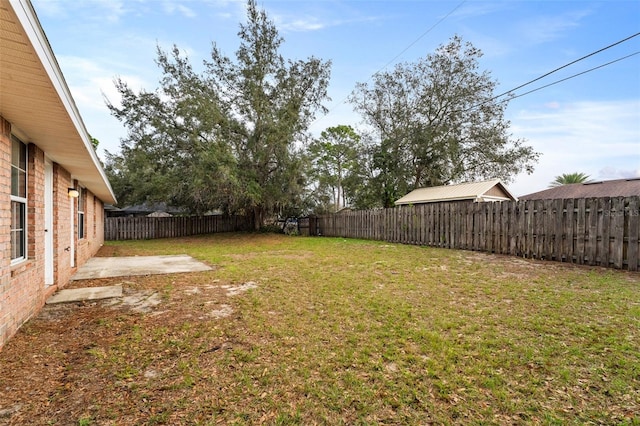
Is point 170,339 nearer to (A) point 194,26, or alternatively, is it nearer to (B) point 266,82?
(A) point 194,26

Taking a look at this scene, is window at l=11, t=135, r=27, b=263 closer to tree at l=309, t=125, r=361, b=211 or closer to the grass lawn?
the grass lawn

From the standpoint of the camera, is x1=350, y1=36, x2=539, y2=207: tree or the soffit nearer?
the soffit

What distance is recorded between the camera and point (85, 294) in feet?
16.3

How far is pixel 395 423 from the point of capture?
1903 mm

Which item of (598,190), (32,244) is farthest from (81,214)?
(598,190)

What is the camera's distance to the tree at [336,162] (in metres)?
17.9

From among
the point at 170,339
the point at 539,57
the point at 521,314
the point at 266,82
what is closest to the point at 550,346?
the point at 521,314

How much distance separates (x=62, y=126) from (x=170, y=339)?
267 centimetres

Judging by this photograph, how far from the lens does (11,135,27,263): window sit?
3633 mm

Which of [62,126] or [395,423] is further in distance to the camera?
[62,126]

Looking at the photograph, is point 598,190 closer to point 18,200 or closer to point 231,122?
point 231,122

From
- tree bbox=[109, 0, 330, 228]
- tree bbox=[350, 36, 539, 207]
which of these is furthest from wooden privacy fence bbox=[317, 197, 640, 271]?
tree bbox=[350, 36, 539, 207]

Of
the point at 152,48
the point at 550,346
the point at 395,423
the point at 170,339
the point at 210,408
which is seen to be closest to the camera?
the point at 395,423

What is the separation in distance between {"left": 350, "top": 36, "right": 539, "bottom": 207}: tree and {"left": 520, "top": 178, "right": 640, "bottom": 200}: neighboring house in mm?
5009
